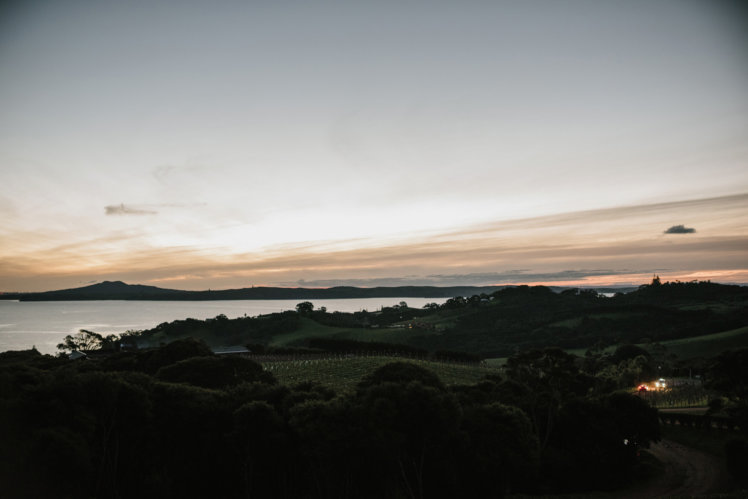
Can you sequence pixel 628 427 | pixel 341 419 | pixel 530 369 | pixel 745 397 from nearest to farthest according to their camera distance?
1. pixel 341 419
2. pixel 745 397
3. pixel 628 427
4. pixel 530 369

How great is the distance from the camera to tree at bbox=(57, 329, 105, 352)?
10188 cm

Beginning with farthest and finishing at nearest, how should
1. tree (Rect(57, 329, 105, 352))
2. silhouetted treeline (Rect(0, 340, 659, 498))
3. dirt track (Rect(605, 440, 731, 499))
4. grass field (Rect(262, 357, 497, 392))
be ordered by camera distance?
tree (Rect(57, 329, 105, 352)), grass field (Rect(262, 357, 497, 392)), dirt track (Rect(605, 440, 731, 499)), silhouetted treeline (Rect(0, 340, 659, 498))

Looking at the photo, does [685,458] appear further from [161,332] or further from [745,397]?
[161,332]

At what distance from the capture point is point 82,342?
104125 millimetres

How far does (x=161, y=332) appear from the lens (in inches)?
5925

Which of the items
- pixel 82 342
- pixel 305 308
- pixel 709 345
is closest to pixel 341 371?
pixel 82 342

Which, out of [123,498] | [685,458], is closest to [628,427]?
[685,458]

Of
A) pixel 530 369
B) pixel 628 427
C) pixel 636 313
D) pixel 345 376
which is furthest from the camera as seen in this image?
pixel 636 313

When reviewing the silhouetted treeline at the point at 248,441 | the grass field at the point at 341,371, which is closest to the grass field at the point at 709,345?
the grass field at the point at 341,371

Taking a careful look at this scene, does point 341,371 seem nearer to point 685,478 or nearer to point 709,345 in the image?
point 685,478

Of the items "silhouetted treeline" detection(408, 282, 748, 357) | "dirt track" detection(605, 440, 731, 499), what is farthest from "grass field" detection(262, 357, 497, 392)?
"silhouetted treeline" detection(408, 282, 748, 357)

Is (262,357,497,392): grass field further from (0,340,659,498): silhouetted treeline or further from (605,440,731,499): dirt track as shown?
(0,340,659,498): silhouetted treeline

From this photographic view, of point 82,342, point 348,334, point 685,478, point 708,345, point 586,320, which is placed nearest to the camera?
point 685,478

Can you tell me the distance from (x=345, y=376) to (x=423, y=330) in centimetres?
9562
